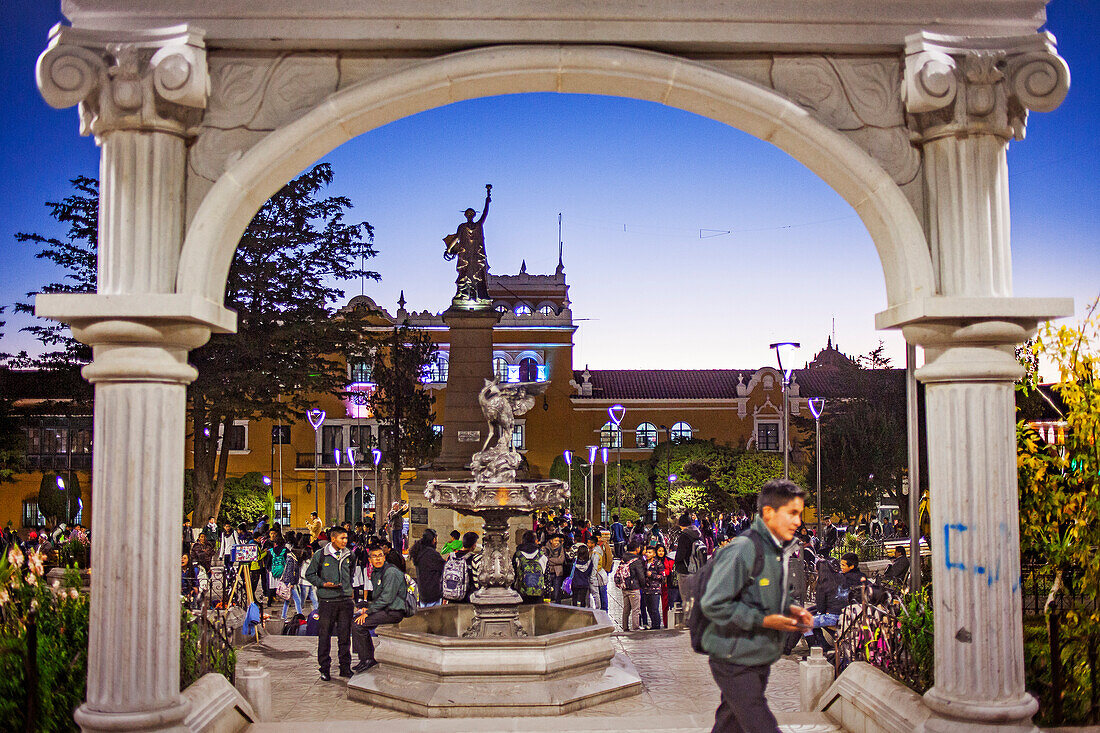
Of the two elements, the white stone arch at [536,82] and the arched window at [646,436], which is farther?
the arched window at [646,436]

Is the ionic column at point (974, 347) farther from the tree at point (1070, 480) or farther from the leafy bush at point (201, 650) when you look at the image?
the leafy bush at point (201, 650)

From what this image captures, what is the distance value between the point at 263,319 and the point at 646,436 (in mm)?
33594

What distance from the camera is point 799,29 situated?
5.82 m

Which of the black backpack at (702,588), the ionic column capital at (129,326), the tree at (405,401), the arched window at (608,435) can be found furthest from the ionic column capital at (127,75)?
the arched window at (608,435)

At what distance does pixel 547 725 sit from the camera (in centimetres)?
650

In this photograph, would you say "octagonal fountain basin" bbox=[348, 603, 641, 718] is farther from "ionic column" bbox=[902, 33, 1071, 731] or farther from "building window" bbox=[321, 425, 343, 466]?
"building window" bbox=[321, 425, 343, 466]

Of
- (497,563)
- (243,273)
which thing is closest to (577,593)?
(497,563)

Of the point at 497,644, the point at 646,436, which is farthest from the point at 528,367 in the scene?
the point at 497,644

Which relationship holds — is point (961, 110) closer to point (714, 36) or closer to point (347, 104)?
point (714, 36)

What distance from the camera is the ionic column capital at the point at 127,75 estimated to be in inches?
215

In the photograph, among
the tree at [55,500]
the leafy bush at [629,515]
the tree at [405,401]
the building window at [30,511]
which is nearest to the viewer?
the tree at [405,401]

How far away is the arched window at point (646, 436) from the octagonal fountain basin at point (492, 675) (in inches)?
1721

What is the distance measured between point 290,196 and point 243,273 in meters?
2.29

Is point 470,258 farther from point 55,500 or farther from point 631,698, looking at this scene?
point 55,500
